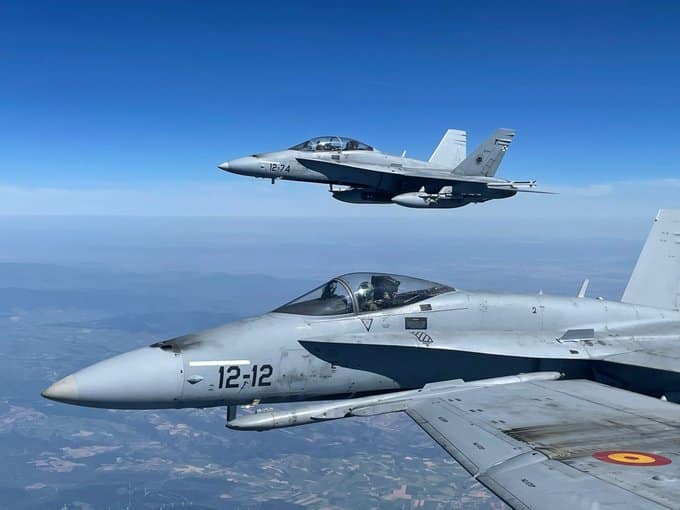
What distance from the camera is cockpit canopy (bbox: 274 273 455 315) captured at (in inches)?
339

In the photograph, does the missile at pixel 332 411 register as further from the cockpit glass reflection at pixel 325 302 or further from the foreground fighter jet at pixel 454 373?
the cockpit glass reflection at pixel 325 302

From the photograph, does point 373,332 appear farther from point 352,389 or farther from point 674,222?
point 674,222

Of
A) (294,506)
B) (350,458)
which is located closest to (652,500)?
(294,506)

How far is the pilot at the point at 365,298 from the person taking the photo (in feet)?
28.5

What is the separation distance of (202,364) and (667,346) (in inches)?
326

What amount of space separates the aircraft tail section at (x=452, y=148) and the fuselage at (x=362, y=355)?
83.6 ft

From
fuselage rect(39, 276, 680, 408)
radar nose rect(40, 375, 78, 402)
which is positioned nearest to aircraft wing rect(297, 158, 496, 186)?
fuselage rect(39, 276, 680, 408)

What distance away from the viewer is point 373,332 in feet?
27.9

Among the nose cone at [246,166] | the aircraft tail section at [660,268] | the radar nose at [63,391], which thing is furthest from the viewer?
the nose cone at [246,166]

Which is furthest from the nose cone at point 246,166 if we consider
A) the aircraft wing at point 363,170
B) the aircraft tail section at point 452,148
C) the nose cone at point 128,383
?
the nose cone at point 128,383

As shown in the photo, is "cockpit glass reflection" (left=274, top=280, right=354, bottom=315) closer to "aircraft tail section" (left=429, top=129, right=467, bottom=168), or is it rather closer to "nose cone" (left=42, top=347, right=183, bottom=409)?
"nose cone" (left=42, top=347, right=183, bottom=409)

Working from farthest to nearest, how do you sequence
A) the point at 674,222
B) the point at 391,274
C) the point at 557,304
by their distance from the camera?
the point at 674,222 < the point at 557,304 < the point at 391,274

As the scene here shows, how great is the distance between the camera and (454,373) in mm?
8859

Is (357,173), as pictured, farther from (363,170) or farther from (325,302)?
(325,302)
